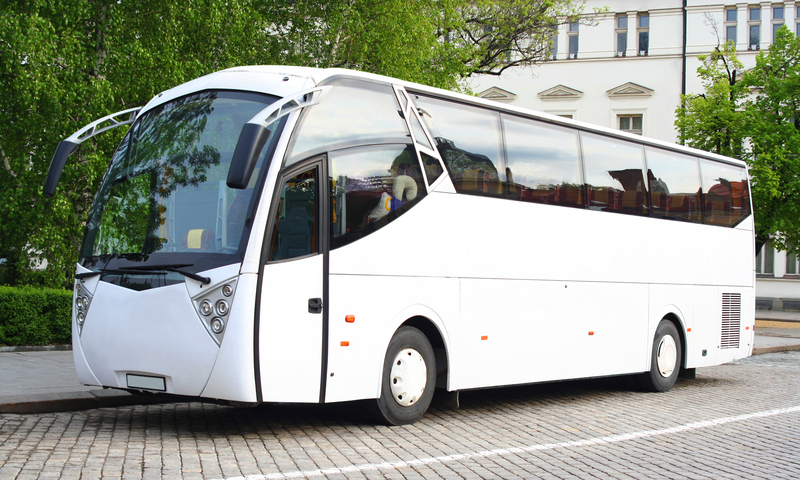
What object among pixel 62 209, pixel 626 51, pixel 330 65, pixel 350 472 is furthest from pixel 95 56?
pixel 626 51

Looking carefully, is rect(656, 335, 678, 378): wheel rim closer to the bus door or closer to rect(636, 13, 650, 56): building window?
the bus door

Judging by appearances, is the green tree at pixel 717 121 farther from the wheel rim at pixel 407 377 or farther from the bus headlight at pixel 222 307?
the bus headlight at pixel 222 307

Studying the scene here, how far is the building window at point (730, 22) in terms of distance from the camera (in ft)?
146

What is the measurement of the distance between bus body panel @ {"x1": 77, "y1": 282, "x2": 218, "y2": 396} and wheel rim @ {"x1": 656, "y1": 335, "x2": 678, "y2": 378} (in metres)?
7.94

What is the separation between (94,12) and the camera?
1723cm

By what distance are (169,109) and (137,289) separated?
1946mm

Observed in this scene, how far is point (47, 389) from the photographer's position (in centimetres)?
1030

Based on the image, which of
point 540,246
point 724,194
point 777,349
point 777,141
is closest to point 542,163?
point 540,246

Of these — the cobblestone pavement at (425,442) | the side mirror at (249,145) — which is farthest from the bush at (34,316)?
the side mirror at (249,145)

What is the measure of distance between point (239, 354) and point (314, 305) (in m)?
0.87

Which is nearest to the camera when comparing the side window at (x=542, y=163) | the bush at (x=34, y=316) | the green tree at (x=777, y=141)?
the side window at (x=542, y=163)

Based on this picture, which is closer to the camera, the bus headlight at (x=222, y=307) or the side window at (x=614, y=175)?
the bus headlight at (x=222, y=307)

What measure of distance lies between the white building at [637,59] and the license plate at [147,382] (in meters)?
38.3

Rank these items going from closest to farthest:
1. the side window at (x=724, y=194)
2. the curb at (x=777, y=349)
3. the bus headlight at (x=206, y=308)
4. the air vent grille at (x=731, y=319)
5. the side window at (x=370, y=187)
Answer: the bus headlight at (x=206, y=308) → the side window at (x=370, y=187) → the side window at (x=724, y=194) → the air vent grille at (x=731, y=319) → the curb at (x=777, y=349)
